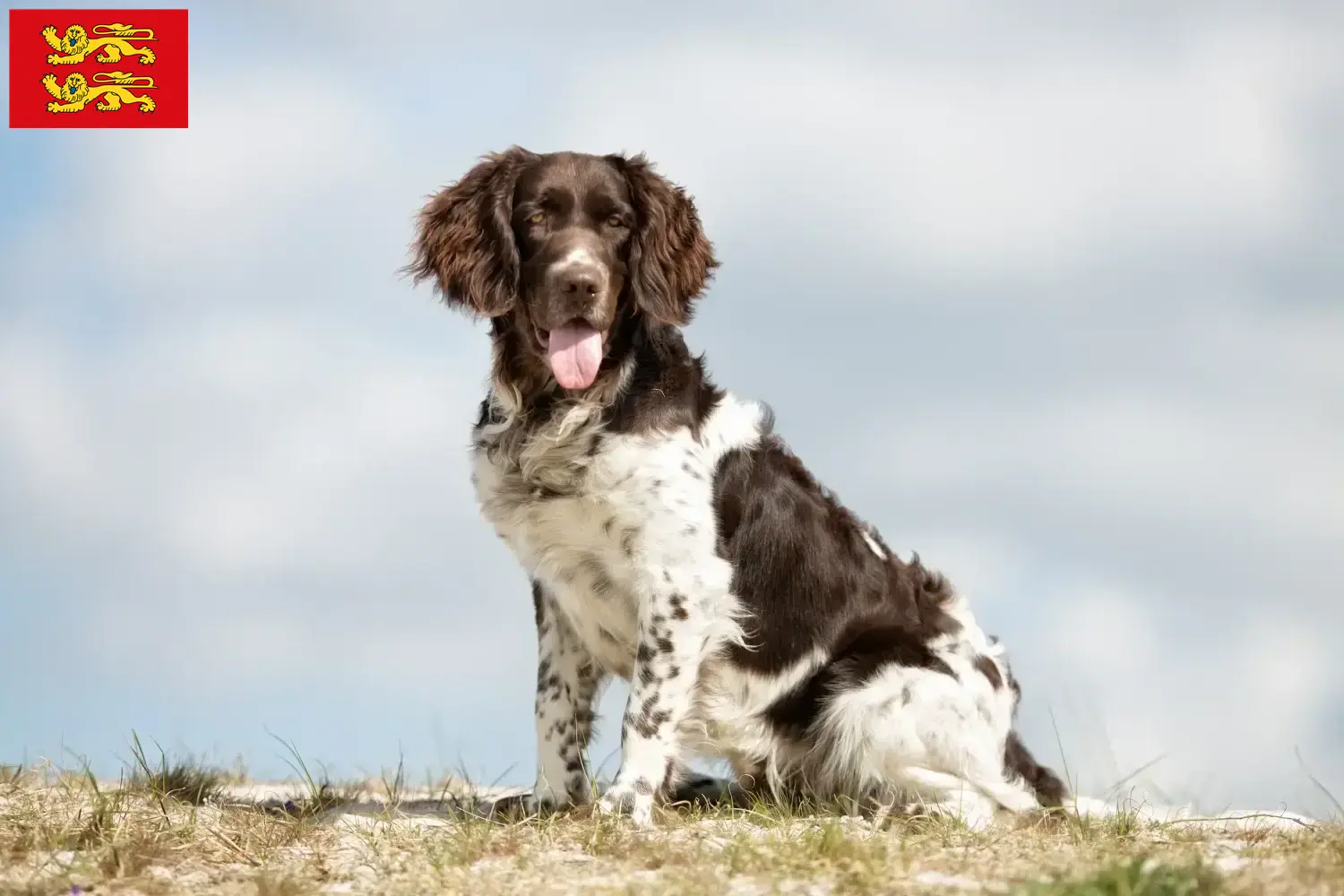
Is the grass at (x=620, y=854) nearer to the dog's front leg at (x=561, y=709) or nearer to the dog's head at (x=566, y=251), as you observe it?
the dog's front leg at (x=561, y=709)

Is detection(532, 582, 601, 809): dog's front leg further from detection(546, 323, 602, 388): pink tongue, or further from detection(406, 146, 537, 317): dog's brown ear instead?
detection(406, 146, 537, 317): dog's brown ear

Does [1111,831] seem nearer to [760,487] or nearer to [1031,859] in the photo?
[1031,859]

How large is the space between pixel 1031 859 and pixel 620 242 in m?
2.75

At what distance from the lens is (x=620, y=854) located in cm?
459

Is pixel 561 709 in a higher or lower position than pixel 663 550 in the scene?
lower

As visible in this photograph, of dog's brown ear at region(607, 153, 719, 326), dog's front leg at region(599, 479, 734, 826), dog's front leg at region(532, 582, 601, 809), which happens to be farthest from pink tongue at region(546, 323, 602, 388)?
dog's front leg at region(532, 582, 601, 809)

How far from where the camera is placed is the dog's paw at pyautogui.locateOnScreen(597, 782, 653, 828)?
5.42 meters

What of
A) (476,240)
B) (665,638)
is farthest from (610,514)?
(476,240)

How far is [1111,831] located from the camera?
5.32m

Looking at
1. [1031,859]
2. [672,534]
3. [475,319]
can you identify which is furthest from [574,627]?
[1031,859]

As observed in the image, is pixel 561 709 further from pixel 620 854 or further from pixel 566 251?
pixel 566 251

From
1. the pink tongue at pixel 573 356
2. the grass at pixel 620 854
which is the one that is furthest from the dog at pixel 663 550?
the grass at pixel 620 854

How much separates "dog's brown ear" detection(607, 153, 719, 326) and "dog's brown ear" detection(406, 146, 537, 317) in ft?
1.49

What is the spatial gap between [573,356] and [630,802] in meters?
1.66
